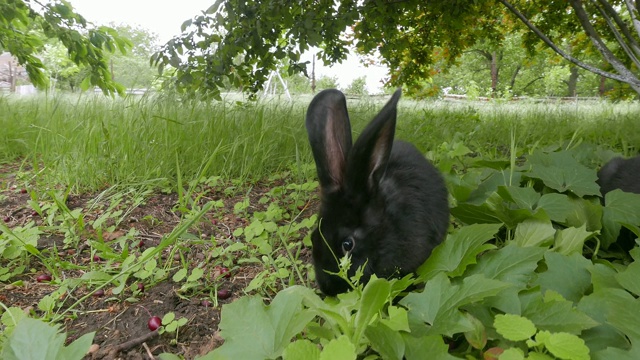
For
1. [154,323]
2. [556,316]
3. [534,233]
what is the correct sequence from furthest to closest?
1. [534,233]
2. [154,323]
3. [556,316]

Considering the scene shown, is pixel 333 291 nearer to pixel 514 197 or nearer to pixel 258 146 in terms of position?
pixel 514 197

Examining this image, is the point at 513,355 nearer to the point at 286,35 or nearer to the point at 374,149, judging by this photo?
the point at 374,149

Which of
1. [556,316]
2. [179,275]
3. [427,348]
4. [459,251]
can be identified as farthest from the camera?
[179,275]

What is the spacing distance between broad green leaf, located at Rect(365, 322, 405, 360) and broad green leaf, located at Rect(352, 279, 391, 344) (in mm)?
24

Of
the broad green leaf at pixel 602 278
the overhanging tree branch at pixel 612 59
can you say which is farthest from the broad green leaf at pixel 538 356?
the overhanging tree branch at pixel 612 59

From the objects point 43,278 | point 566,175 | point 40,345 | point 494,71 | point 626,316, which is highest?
point 494,71

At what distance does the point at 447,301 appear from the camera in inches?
48.4

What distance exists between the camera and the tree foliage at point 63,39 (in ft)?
15.5

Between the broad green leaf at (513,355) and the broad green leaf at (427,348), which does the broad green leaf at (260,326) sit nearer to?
the broad green leaf at (427,348)

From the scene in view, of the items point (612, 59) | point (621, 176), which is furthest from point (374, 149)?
point (612, 59)

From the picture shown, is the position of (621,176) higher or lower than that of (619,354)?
higher

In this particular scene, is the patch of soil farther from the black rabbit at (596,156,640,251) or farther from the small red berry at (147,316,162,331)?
the black rabbit at (596,156,640,251)

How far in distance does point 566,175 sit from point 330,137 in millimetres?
1205

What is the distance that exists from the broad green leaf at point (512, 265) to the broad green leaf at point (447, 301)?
8.4 inches
